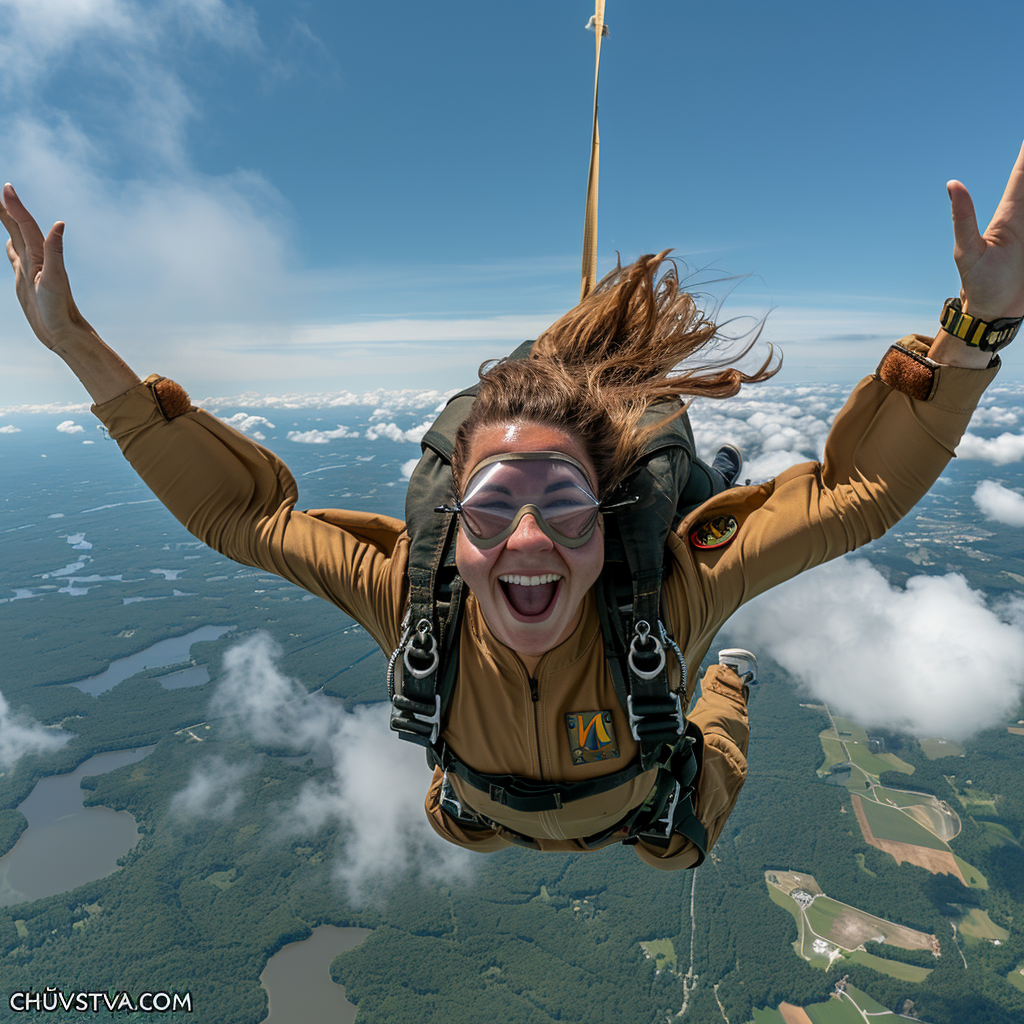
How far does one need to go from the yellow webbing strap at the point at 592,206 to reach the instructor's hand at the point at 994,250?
4.47 ft

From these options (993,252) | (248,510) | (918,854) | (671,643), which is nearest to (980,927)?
(918,854)

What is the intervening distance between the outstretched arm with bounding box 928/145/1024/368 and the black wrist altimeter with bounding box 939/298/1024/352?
17 mm

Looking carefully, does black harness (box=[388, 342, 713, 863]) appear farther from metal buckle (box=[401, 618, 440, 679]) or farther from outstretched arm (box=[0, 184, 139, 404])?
outstretched arm (box=[0, 184, 139, 404])

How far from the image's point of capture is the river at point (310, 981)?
153 ft

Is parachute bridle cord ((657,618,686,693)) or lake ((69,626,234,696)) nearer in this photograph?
parachute bridle cord ((657,618,686,693))

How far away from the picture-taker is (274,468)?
232 centimetres

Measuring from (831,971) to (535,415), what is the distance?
61290mm

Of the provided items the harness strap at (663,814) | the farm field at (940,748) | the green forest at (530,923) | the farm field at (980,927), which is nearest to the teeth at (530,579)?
the harness strap at (663,814)

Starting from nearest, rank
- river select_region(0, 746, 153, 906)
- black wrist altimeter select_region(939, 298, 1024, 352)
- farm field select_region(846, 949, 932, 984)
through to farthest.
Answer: black wrist altimeter select_region(939, 298, 1024, 352) → farm field select_region(846, 949, 932, 984) → river select_region(0, 746, 153, 906)

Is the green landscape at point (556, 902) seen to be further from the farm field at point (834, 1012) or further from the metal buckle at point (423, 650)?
the metal buckle at point (423, 650)

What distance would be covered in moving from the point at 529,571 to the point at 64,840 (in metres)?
85.2

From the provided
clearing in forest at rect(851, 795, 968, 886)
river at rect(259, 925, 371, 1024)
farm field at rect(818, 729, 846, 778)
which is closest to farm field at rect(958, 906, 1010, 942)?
clearing in forest at rect(851, 795, 968, 886)

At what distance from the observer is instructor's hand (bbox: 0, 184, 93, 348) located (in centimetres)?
171

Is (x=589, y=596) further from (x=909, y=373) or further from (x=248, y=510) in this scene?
(x=248, y=510)
